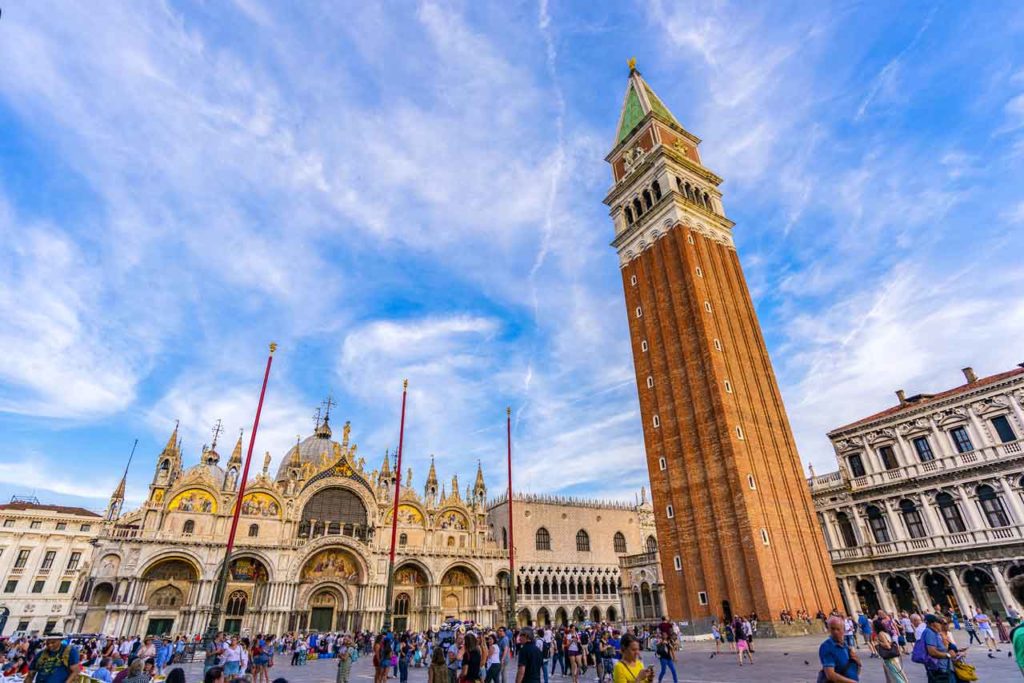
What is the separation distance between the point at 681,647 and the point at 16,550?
5592cm

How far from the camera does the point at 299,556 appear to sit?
34.8 m

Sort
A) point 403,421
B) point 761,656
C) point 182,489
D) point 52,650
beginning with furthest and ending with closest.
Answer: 1. point 182,489
2. point 403,421
3. point 761,656
4. point 52,650

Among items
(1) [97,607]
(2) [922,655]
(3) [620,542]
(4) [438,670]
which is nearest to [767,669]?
(2) [922,655]

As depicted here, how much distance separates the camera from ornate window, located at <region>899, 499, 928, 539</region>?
29.9 m

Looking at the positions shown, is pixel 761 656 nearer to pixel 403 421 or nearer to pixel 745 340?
pixel 403 421

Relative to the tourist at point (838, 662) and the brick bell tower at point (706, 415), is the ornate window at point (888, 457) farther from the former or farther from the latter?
the tourist at point (838, 662)

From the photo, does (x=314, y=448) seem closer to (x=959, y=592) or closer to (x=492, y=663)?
(x=492, y=663)

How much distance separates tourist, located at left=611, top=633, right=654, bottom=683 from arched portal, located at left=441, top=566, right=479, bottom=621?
124ft

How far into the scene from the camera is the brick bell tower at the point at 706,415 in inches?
1092

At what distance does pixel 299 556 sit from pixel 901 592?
36.7 metres

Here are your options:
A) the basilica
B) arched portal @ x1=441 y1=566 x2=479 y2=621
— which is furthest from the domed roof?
arched portal @ x1=441 y1=566 x2=479 y2=621

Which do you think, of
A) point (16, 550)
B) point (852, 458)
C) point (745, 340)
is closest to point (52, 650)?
point (745, 340)

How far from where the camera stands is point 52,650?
800cm

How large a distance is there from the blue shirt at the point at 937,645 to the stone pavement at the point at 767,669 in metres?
5.62
